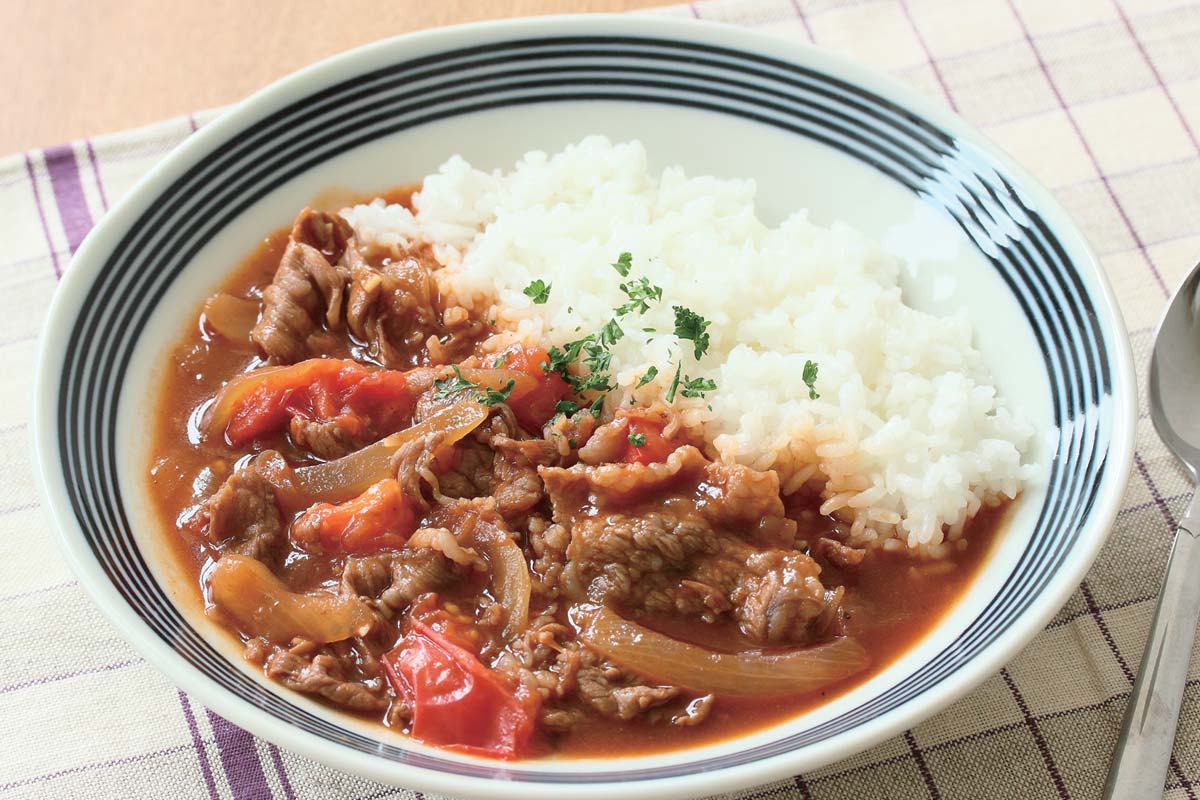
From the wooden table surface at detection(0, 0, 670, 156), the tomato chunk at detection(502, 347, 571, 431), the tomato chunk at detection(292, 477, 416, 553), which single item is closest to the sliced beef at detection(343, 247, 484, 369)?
the tomato chunk at detection(502, 347, 571, 431)

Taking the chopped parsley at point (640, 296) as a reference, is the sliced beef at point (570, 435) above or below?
below

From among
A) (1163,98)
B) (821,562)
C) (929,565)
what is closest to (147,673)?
(821,562)

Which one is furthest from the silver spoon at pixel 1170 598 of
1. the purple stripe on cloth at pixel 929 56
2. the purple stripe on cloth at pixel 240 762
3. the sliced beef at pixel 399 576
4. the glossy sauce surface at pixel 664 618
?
the purple stripe on cloth at pixel 240 762

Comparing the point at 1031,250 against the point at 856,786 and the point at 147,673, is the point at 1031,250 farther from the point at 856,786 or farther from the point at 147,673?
the point at 147,673

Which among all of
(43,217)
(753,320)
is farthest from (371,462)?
(43,217)

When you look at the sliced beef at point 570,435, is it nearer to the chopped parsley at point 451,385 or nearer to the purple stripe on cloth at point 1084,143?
the chopped parsley at point 451,385
